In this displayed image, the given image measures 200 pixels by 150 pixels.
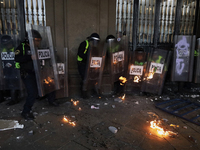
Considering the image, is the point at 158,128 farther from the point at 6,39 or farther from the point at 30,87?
the point at 6,39

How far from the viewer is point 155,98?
5.48 metres

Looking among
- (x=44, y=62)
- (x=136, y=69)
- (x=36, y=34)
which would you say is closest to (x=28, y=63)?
(x=44, y=62)

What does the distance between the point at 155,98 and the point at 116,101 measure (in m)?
1.31

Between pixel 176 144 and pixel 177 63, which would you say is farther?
pixel 177 63

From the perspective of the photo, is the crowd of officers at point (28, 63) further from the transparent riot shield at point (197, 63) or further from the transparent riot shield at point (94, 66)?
the transparent riot shield at point (197, 63)

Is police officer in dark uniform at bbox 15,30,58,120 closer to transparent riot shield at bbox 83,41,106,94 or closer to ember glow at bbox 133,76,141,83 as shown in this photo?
transparent riot shield at bbox 83,41,106,94

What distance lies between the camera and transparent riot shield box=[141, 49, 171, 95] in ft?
17.8

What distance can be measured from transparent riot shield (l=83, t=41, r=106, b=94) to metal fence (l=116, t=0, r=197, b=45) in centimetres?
153

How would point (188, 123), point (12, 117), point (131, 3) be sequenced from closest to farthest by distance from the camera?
point (188, 123) → point (12, 117) → point (131, 3)

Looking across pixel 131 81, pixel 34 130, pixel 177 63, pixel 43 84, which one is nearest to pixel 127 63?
pixel 131 81

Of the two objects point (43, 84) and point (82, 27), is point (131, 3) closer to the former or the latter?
point (82, 27)

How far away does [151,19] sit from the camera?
638 cm

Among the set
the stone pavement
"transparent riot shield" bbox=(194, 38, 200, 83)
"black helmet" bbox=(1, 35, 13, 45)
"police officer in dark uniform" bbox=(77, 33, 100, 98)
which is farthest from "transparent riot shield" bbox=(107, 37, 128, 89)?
"black helmet" bbox=(1, 35, 13, 45)

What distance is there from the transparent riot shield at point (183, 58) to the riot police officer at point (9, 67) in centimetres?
506
